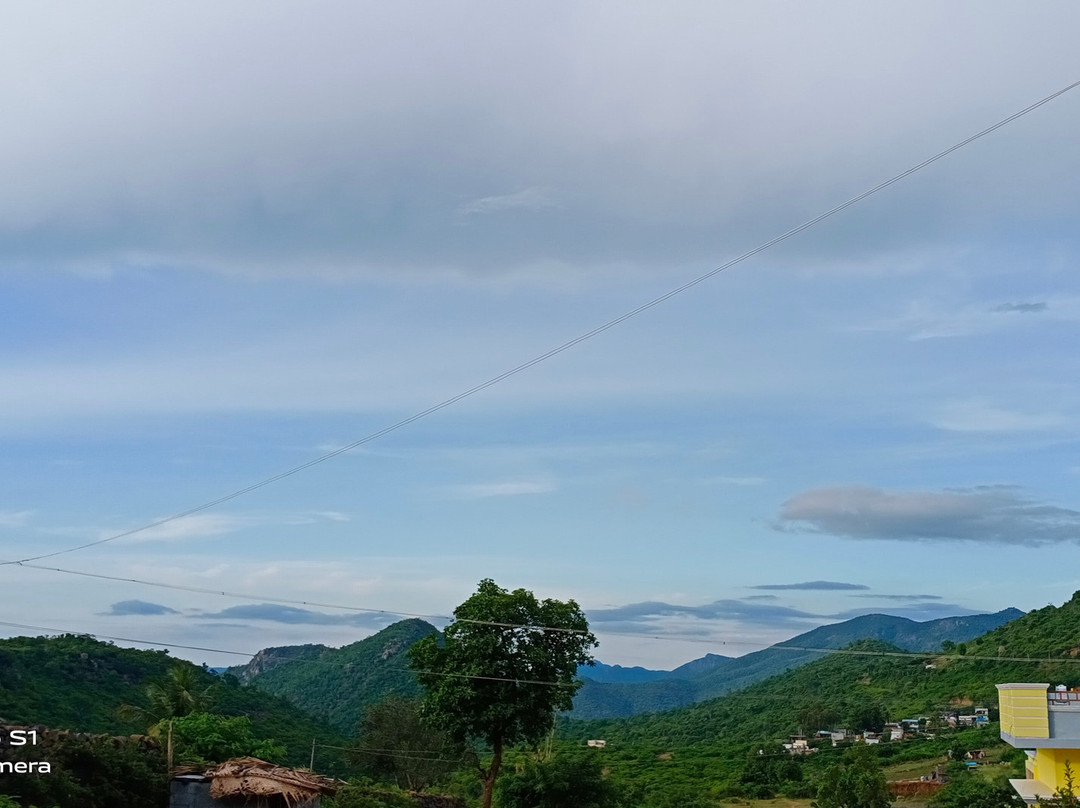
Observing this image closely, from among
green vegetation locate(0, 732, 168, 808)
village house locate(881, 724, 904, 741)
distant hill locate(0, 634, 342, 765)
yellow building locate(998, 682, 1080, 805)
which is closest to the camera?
green vegetation locate(0, 732, 168, 808)

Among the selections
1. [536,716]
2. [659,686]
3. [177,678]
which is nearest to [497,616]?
[536,716]

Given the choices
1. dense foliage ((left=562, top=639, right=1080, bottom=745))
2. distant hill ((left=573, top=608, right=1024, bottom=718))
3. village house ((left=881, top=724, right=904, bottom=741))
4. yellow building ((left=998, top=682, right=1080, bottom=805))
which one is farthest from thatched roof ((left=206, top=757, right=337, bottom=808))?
distant hill ((left=573, top=608, right=1024, bottom=718))

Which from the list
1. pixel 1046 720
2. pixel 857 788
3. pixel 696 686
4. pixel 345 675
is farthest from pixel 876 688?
pixel 696 686

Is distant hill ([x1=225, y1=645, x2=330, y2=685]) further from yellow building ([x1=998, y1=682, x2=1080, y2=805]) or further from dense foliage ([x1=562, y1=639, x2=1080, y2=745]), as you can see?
yellow building ([x1=998, y1=682, x2=1080, y2=805])

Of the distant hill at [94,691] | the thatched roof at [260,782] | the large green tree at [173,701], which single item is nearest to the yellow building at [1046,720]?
the thatched roof at [260,782]

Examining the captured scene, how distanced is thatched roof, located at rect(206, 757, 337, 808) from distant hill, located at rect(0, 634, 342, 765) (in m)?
13.3

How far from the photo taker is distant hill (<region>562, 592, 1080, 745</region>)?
5719 cm

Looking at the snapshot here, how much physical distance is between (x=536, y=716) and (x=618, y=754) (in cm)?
3159

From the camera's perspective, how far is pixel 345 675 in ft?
261

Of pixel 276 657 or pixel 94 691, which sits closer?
pixel 94 691

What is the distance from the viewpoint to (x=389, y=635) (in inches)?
3312

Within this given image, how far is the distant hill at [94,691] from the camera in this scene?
122 feet

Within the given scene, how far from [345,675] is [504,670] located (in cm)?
5355

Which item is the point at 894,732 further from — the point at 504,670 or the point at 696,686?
the point at 696,686
